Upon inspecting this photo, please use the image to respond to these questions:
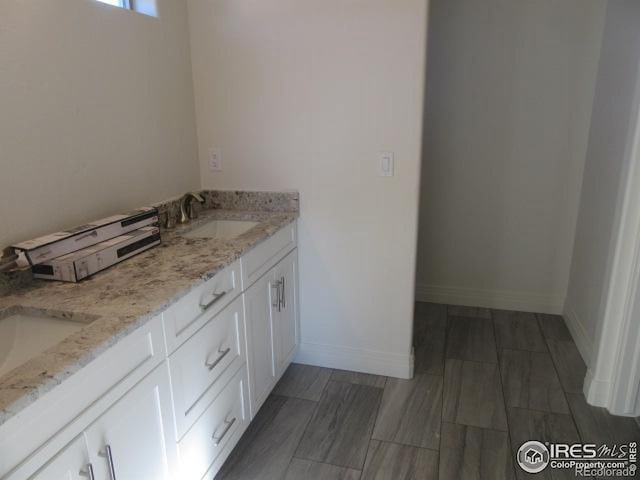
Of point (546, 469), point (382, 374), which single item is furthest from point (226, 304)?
point (546, 469)

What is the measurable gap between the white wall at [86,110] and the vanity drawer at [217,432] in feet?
2.86

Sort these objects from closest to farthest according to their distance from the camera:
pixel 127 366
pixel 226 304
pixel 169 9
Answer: pixel 127 366 → pixel 226 304 → pixel 169 9

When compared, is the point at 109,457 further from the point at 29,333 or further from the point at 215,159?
the point at 215,159

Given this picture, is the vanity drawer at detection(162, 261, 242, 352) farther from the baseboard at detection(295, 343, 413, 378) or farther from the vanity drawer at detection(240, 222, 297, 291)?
the baseboard at detection(295, 343, 413, 378)

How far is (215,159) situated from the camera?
8.36 feet

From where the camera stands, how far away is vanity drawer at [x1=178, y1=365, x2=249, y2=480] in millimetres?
1544

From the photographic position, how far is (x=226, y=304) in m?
1.74

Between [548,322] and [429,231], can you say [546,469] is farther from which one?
[429,231]

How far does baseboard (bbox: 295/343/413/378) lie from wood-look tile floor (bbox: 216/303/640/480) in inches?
1.8

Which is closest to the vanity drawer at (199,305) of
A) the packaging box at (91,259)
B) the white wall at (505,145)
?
the packaging box at (91,259)

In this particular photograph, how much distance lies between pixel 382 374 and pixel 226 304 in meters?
1.20

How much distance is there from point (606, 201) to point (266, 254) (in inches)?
72.1

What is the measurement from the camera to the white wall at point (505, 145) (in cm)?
288

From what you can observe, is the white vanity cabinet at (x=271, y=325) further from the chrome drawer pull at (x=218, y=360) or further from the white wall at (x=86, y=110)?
the white wall at (x=86, y=110)
